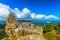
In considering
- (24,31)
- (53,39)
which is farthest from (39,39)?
(53,39)

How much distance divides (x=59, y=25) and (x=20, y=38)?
2424 cm

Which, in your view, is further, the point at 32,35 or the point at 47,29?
the point at 47,29

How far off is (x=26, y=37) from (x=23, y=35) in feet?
0.65

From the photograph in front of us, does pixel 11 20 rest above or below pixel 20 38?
above

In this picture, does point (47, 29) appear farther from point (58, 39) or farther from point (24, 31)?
point (24, 31)

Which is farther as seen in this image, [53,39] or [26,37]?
[53,39]

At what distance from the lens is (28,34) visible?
15.6 feet

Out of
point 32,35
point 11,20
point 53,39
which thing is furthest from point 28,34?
point 53,39

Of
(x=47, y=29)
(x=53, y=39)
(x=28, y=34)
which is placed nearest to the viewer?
(x=28, y=34)

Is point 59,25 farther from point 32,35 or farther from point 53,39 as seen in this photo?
point 32,35

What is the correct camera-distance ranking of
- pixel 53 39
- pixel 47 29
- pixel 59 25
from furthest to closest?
pixel 59 25, pixel 47 29, pixel 53 39

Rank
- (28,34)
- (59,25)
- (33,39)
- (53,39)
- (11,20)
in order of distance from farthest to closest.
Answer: (59,25)
(53,39)
(11,20)
(28,34)
(33,39)

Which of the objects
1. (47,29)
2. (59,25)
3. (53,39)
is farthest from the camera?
(59,25)

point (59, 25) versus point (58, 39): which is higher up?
point (59, 25)
